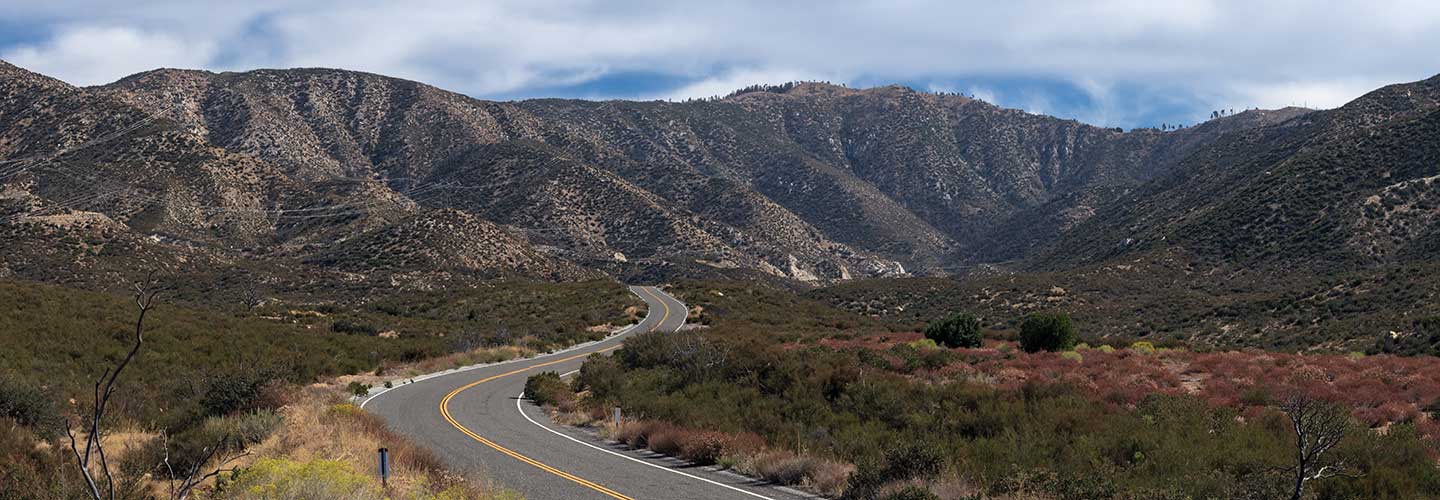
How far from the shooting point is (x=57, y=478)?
10.6 m

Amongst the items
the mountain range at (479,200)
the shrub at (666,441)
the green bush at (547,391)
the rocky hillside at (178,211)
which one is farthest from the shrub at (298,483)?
the rocky hillside at (178,211)

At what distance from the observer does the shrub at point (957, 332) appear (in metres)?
38.1

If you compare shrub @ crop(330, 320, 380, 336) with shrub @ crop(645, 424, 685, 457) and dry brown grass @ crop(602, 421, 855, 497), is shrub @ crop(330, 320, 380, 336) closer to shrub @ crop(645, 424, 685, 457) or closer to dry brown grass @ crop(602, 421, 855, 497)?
dry brown grass @ crop(602, 421, 855, 497)

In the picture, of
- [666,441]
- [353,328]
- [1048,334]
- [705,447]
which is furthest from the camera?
[353,328]

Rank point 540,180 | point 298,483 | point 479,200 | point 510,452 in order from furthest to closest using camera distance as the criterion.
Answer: point 540,180 → point 479,200 → point 510,452 → point 298,483

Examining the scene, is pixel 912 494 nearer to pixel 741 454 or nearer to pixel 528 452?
pixel 741 454

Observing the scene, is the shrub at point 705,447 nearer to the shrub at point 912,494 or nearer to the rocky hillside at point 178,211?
the shrub at point 912,494

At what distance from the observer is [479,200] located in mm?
137875

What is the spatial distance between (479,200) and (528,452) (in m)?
126

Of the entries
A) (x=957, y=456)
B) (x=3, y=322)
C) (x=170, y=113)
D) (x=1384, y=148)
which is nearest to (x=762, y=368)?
(x=957, y=456)

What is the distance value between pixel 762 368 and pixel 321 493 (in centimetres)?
1676

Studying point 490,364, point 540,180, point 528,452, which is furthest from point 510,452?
point 540,180

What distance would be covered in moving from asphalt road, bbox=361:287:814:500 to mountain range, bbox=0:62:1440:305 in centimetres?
5753

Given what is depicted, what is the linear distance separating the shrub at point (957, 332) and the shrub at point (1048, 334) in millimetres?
2779
